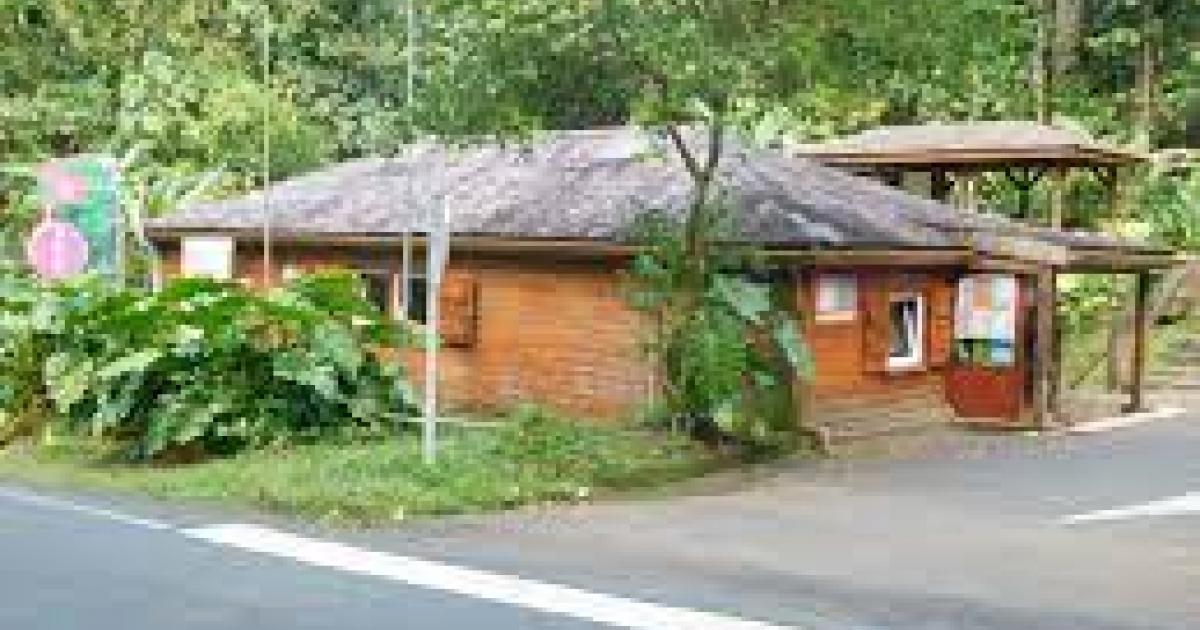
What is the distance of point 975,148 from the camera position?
28109mm

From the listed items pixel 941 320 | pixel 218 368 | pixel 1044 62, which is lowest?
pixel 218 368

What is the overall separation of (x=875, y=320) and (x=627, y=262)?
10.2 feet

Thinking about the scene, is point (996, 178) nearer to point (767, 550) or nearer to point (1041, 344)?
point (1041, 344)

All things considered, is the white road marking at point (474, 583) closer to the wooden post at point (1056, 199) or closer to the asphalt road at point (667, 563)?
the asphalt road at point (667, 563)

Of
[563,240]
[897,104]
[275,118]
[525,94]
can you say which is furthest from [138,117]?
[525,94]

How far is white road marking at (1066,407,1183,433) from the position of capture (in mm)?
24750

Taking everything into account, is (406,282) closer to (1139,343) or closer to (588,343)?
(588,343)

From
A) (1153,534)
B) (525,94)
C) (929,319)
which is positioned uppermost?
(525,94)

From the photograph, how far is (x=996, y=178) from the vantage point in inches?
1506

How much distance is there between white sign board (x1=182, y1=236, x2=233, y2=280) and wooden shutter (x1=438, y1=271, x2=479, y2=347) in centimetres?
412

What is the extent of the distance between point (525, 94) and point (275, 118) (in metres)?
21.9

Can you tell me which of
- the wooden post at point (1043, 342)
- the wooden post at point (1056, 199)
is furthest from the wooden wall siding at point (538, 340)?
the wooden post at point (1056, 199)

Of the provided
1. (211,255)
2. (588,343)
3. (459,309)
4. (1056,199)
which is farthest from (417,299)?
(1056,199)

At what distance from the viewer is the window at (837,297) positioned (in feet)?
73.8
